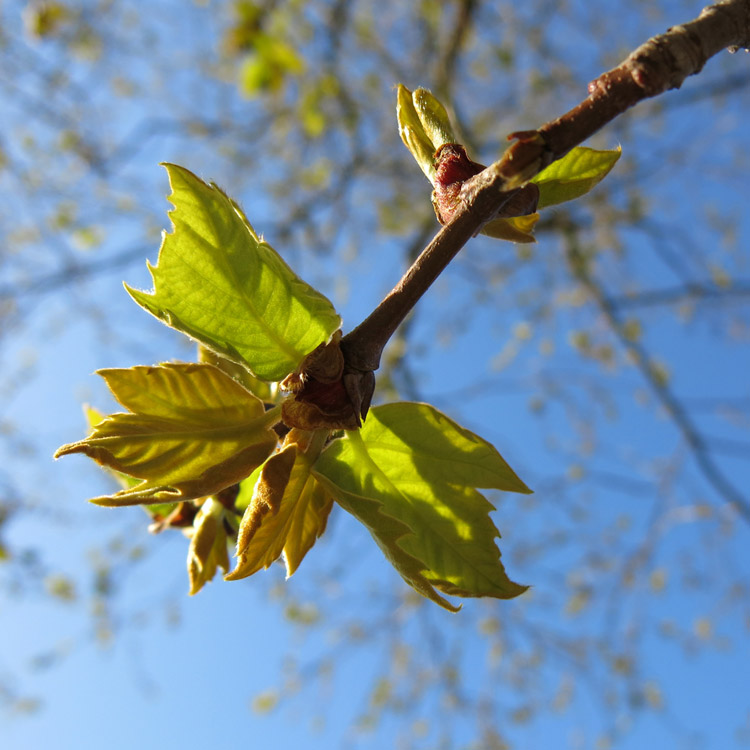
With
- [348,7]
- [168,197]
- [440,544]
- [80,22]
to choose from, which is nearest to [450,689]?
[440,544]

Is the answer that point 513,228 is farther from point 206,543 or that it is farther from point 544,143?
point 206,543

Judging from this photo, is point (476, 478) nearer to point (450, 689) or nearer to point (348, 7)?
point (450, 689)

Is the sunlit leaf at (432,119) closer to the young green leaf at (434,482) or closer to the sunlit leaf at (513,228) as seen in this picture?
the sunlit leaf at (513,228)

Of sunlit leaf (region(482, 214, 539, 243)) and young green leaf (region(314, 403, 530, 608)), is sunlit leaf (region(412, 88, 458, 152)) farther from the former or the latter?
young green leaf (region(314, 403, 530, 608))

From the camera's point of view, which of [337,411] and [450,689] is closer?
[337,411]

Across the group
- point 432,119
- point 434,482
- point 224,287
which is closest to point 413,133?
point 432,119

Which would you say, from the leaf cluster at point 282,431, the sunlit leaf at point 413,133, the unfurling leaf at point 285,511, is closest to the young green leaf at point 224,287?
the leaf cluster at point 282,431
